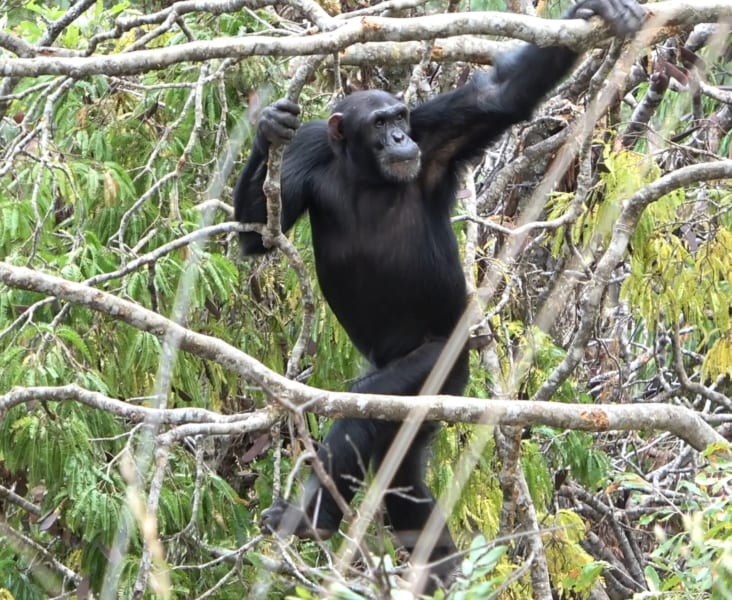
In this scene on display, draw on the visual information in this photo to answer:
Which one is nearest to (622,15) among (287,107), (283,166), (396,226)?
(287,107)

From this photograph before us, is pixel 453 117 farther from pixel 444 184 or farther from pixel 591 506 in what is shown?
pixel 591 506

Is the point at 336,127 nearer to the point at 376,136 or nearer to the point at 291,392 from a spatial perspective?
the point at 376,136

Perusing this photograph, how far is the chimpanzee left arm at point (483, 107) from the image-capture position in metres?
4.87

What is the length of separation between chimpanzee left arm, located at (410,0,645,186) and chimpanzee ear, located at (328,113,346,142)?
32cm

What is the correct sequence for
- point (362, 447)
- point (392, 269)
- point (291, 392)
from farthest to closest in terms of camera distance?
point (392, 269) → point (362, 447) → point (291, 392)

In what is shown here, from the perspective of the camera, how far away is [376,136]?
5070mm

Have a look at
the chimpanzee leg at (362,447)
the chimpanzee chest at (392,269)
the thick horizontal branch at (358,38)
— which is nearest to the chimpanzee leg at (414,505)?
the chimpanzee leg at (362,447)

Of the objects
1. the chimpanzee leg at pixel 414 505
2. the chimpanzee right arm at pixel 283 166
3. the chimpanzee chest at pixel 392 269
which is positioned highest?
the chimpanzee right arm at pixel 283 166

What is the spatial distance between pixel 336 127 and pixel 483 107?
2.20 ft

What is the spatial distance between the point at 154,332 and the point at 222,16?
2977 mm

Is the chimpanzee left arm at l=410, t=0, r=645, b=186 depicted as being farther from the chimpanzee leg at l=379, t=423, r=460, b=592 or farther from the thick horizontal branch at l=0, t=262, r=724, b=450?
the thick horizontal branch at l=0, t=262, r=724, b=450

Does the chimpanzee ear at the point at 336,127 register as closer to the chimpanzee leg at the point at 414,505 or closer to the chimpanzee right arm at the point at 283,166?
the chimpanzee right arm at the point at 283,166

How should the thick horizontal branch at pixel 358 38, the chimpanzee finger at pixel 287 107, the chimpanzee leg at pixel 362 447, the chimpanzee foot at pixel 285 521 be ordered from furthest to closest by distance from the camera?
1. the chimpanzee leg at pixel 362 447
2. the chimpanzee foot at pixel 285 521
3. the chimpanzee finger at pixel 287 107
4. the thick horizontal branch at pixel 358 38

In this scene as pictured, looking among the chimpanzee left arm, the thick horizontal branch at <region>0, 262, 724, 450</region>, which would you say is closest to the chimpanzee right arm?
the chimpanzee left arm
